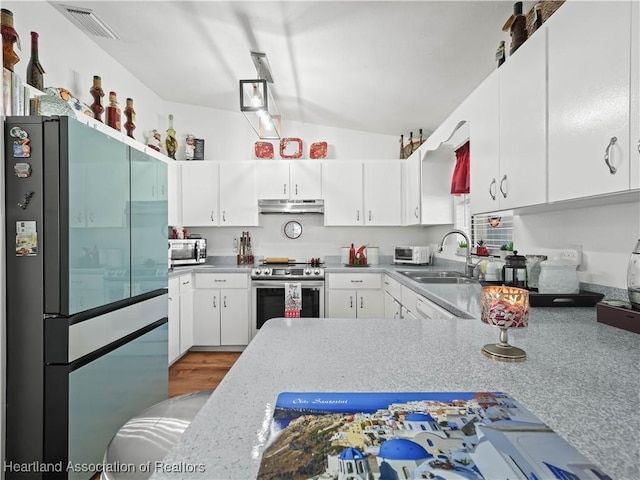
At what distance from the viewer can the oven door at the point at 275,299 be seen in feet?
11.5

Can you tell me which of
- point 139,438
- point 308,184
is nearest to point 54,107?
point 139,438

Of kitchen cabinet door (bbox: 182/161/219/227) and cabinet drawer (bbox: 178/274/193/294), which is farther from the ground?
kitchen cabinet door (bbox: 182/161/219/227)

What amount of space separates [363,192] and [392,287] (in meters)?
1.28

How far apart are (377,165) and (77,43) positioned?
3044 millimetres

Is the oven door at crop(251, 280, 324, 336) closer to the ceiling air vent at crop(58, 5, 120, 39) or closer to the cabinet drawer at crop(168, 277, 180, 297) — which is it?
the cabinet drawer at crop(168, 277, 180, 297)

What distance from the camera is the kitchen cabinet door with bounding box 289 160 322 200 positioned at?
12.5 feet

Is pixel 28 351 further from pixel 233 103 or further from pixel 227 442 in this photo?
pixel 233 103

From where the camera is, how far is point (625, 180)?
0.96 meters

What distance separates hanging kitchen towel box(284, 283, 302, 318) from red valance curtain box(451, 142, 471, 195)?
1.88 m

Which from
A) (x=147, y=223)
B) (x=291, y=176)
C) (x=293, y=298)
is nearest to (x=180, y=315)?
(x=293, y=298)

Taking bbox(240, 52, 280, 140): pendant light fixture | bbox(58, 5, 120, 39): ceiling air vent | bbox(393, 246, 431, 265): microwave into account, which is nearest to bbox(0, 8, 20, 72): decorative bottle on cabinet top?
bbox(58, 5, 120, 39): ceiling air vent

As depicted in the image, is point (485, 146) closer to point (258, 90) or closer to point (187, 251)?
point (258, 90)

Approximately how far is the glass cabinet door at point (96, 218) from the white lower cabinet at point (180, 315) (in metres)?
1.39

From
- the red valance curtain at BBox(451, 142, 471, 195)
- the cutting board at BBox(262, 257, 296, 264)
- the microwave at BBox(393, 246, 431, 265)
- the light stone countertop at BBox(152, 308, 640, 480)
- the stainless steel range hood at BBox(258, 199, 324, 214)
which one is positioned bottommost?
the light stone countertop at BBox(152, 308, 640, 480)
